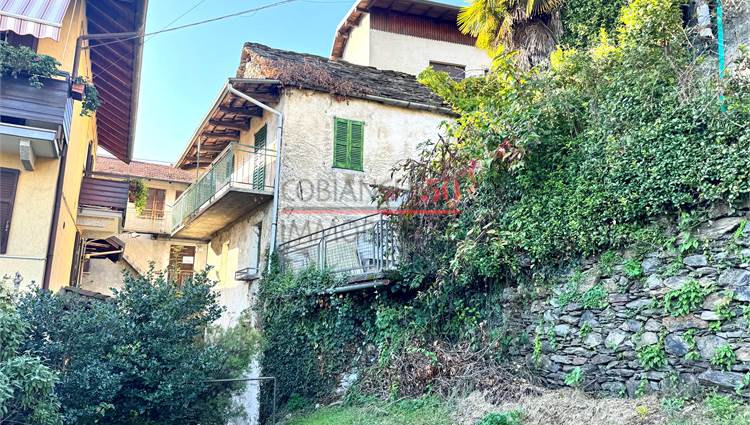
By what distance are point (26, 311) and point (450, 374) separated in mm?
Result: 5787

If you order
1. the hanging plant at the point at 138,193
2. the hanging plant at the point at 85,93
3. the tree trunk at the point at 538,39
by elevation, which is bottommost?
the hanging plant at the point at 85,93

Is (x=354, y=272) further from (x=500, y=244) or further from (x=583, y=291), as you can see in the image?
(x=583, y=291)

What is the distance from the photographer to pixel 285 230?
528 inches

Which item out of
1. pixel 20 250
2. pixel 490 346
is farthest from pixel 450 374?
pixel 20 250

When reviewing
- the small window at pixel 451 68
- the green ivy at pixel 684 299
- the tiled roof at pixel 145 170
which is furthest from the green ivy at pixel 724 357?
the tiled roof at pixel 145 170

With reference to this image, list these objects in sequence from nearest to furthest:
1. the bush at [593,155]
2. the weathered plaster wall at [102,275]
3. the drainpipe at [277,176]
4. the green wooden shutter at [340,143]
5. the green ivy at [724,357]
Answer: the green ivy at [724,357]
the bush at [593,155]
the drainpipe at [277,176]
the green wooden shutter at [340,143]
the weathered plaster wall at [102,275]

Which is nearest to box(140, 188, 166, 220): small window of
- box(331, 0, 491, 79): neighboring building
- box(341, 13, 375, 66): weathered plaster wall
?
box(341, 13, 375, 66): weathered plaster wall

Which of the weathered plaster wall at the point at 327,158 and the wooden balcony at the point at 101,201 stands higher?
the weathered plaster wall at the point at 327,158

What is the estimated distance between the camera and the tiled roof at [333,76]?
14.1 m

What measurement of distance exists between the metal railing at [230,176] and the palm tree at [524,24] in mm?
5810

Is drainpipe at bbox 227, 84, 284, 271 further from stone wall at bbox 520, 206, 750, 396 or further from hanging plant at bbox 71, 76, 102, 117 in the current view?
stone wall at bbox 520, 206, 750, 396

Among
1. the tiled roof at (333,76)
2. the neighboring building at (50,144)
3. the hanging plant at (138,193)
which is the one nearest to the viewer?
the neighboring building at (50,144)

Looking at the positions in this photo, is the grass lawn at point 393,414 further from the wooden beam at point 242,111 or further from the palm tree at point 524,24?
the wooden beam at point 242,111

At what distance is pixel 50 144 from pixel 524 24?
892 cm
